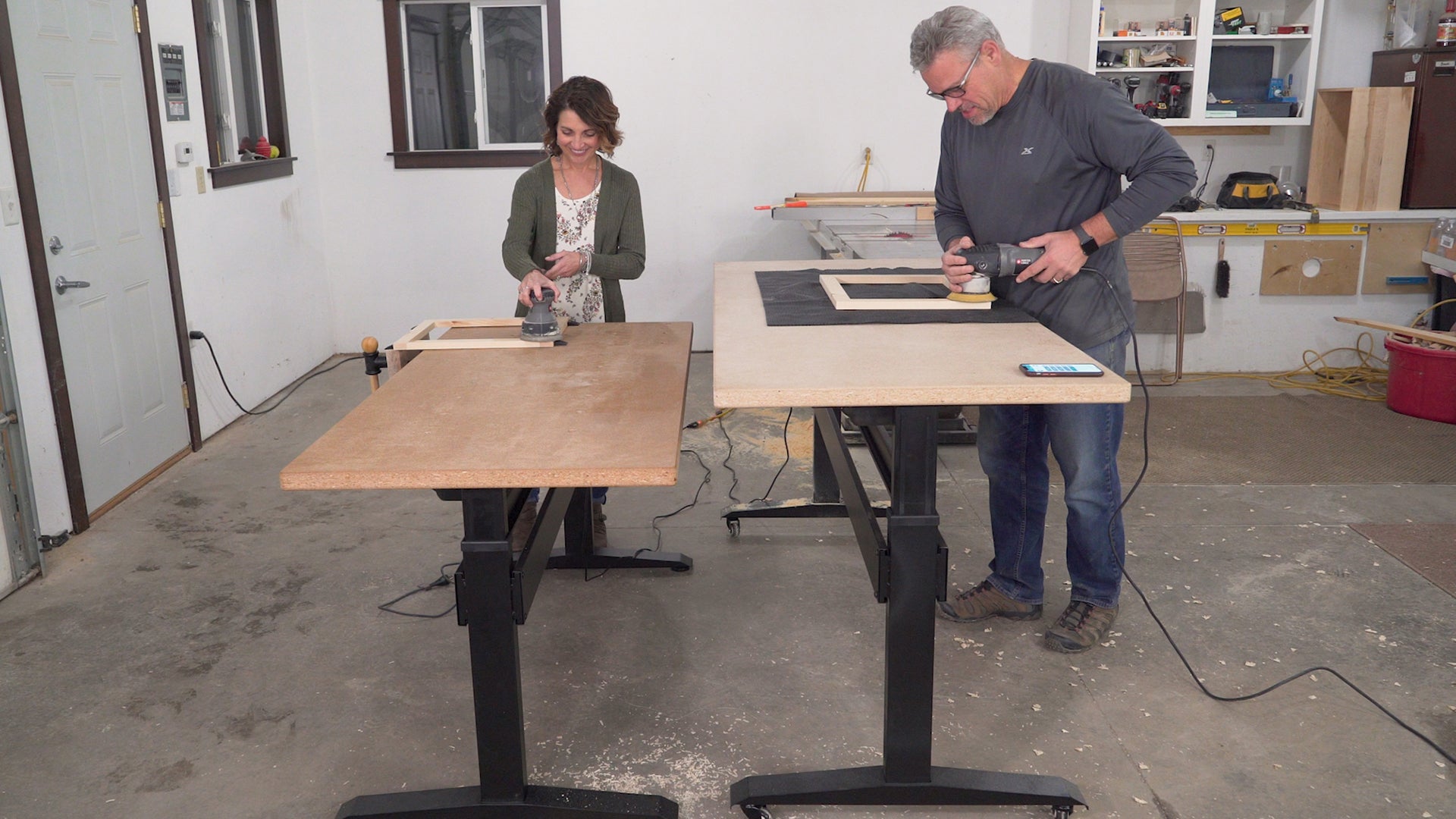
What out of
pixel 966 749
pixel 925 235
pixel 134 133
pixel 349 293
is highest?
pixel 134 133

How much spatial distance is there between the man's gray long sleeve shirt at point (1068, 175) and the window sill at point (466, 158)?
12.4ft

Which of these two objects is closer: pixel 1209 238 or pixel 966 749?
pixel 966 749

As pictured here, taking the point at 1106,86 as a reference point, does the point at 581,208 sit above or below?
below

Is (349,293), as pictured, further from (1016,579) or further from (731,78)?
(1016,579)

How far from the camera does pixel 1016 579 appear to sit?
9.64 feet

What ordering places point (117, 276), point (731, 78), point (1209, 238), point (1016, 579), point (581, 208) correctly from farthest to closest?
point (731, 78), point (1209, 238), point (117, 276), point (581, 208), point (1016, 579)

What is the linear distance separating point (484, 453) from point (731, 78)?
4590 mm

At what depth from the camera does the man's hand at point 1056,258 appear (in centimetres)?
244

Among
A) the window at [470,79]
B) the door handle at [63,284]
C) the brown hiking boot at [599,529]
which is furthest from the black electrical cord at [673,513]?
the window at [470,79]

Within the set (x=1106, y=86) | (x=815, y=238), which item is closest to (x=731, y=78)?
(x=815, y=238)

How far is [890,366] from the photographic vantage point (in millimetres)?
1961

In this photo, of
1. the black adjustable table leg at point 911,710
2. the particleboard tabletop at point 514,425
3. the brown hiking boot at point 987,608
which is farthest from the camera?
the brown hiking boot at point 987,608

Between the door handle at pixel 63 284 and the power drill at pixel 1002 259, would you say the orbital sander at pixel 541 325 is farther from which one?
the door handle at pixel 63 284

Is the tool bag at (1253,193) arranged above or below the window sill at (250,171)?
below
